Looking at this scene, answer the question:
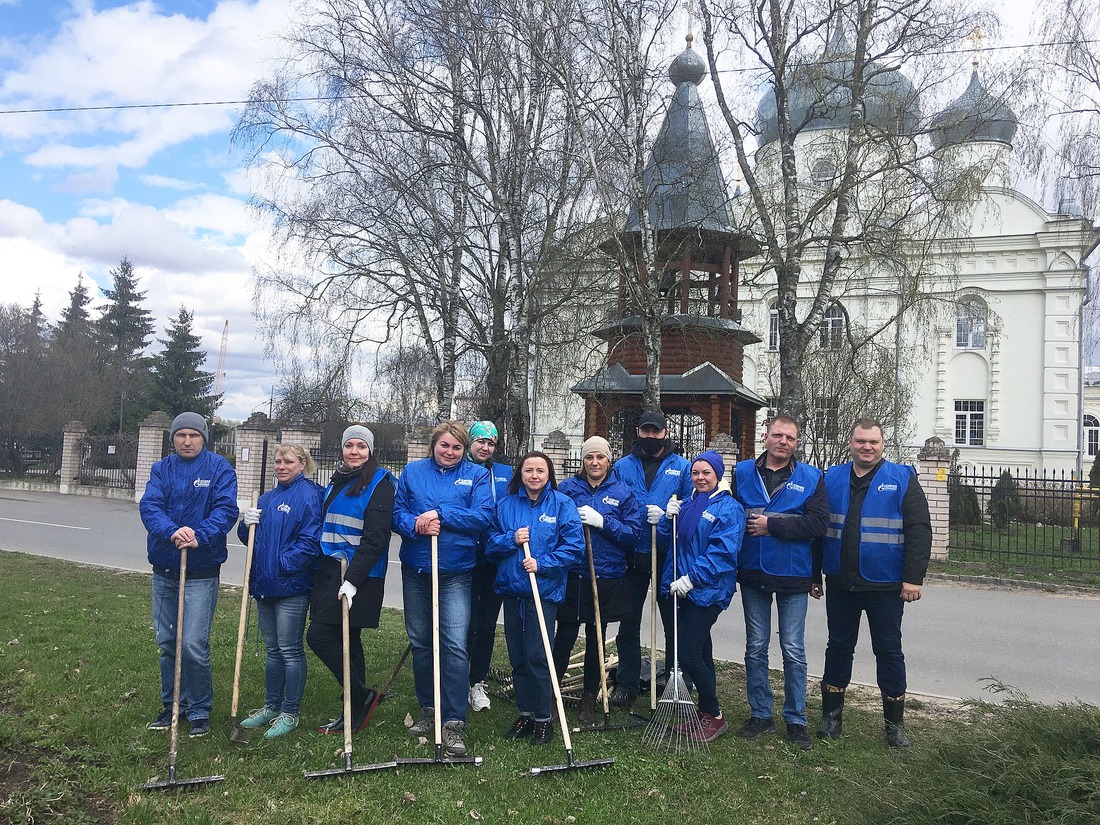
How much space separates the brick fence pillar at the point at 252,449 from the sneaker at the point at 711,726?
Answer: 19064 mm

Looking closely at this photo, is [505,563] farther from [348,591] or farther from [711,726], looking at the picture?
[711,726]

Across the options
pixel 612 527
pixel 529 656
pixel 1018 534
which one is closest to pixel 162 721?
pixel 529 656

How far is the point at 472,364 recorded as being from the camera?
17.8 metres

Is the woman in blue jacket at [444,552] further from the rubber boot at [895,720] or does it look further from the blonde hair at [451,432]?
the rubber boot at [895,720]

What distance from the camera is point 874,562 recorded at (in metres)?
5.03

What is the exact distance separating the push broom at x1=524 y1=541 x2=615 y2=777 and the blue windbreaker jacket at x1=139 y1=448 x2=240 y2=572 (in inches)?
74.4

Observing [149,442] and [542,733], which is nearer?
[542,733]

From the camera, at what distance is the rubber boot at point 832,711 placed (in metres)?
5.20

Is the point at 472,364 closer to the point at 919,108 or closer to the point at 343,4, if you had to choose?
the point at 343,4

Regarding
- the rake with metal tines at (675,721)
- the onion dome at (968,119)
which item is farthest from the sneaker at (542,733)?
the onion dome at (968,119)

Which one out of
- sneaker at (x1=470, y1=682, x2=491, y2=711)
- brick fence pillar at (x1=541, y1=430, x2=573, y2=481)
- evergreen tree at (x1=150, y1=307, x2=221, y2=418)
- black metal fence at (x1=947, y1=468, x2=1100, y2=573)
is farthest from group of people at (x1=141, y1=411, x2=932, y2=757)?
evergreen tree at (x1=150, y1=307, x2=221, y2=418)

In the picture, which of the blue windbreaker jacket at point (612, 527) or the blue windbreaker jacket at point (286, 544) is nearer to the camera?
the blue windbreaker jacket at point (286, 544)

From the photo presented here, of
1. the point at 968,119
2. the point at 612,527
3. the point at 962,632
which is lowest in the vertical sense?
the point at 962,632

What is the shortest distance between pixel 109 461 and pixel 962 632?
2651 centimetres
